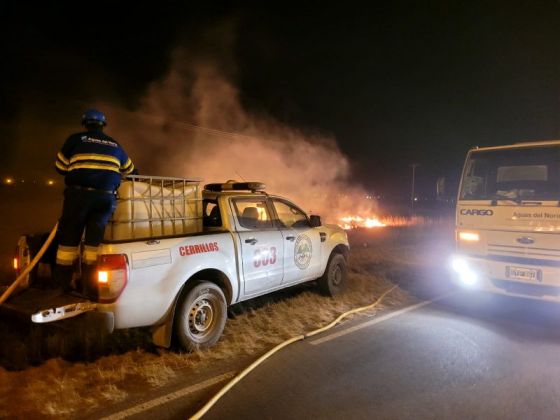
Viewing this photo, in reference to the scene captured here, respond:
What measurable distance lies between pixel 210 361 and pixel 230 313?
5.04ft

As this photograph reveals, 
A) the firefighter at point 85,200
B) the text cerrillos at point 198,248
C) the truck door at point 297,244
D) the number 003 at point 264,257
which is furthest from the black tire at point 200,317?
the truck door at point 297,244

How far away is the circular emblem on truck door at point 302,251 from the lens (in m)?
5.99

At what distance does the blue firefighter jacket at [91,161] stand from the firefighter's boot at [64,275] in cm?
87

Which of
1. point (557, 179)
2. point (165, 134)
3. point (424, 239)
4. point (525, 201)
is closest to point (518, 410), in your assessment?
point (525, 201)

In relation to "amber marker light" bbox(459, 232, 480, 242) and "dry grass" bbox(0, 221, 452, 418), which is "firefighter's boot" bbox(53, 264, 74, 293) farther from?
"amber marker light" bbox(459, 232, 480, 242)

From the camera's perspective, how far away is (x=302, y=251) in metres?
6.09

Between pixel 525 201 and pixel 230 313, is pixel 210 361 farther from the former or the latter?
pixel 525 201

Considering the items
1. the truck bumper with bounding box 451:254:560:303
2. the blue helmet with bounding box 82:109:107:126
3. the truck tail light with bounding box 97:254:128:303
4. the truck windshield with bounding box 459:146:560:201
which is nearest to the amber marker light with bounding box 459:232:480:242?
the truck bumper with bounding box 451:254:560:303

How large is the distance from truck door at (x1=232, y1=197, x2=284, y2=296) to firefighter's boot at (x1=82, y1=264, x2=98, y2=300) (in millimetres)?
1719

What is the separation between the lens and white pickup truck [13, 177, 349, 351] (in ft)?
12.6

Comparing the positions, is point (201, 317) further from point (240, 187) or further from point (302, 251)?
point (302, 251)

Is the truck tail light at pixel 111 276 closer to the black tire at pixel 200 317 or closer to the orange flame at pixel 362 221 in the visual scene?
the black tire at pixel 200 317

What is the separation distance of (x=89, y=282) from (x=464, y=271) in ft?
17.7

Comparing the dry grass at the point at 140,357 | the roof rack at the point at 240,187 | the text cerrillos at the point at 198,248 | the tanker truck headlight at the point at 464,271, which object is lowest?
the dry grass at the point at 140,357
